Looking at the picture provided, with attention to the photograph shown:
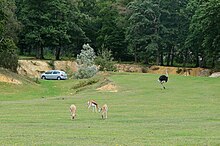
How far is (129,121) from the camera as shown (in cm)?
2403

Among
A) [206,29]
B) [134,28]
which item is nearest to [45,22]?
[134,28]

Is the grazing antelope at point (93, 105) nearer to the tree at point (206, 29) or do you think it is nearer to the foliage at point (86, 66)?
the foliage at point (86, 66)

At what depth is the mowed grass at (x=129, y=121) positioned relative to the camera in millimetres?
16741

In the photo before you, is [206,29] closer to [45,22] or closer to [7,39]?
[7,39]

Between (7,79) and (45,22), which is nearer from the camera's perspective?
(7,79)

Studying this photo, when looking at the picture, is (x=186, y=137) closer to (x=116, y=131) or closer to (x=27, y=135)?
(x=116, y=131)

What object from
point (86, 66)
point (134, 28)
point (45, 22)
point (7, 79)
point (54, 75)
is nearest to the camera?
point (7, 79)

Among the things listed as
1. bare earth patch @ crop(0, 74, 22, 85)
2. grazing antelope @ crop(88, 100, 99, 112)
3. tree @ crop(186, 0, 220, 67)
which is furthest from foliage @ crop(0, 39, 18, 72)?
grazing antelope @ crop(88, 100, 99, 112)

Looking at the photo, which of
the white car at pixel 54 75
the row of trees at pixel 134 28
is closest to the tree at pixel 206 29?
the row of trees at pixel 134 28

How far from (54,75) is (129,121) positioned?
2219 inches

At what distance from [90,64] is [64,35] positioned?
17.7m

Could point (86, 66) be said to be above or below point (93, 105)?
above

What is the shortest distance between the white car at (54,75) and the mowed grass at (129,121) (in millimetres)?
32220

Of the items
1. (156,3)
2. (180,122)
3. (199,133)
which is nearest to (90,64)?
(156,3)
